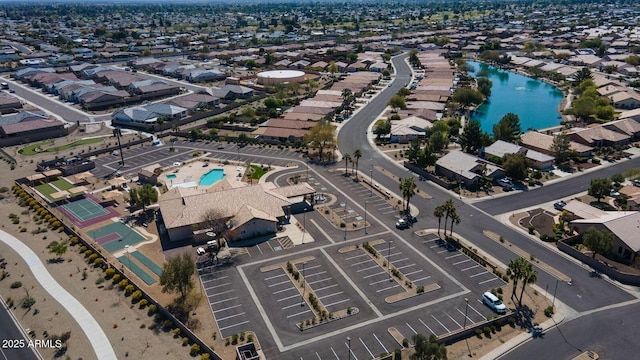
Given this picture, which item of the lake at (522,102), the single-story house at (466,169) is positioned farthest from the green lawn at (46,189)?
the lake at (522,102)

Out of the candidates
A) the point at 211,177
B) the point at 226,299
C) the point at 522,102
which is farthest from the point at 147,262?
the point at 522,102

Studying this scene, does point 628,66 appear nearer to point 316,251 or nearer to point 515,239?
point 515,239

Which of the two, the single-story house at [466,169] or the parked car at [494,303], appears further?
the single-story house at [466,169]

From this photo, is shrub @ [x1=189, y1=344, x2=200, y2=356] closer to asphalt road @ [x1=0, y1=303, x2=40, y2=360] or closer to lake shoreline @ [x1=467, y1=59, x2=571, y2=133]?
asphalt road @ [x1=0, y1=303, x2=40, y2=360]

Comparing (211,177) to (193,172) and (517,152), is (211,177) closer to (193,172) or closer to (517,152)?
(193,172)

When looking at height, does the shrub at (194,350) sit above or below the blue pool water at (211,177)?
below

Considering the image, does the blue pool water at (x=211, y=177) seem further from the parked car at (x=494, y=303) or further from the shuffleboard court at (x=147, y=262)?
the parked car at (x=494, y=303)

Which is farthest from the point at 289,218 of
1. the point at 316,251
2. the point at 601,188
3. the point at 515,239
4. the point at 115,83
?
the point at 115,83
